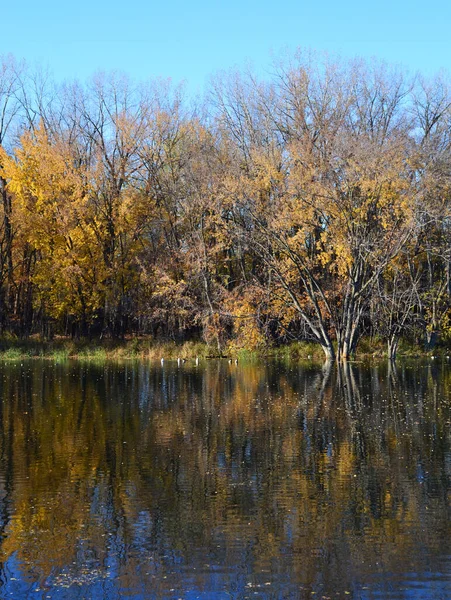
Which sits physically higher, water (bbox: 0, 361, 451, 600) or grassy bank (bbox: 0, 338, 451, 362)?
grassy bank (bbox: 0, 338, 451, 362)

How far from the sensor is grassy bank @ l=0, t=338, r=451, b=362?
1598 inches

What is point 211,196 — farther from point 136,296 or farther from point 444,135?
point 444,135

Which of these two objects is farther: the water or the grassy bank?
the grassy bank

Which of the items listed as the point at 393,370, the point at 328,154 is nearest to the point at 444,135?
the point at 328,154

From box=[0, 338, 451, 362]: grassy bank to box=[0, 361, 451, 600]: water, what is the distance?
678 inches

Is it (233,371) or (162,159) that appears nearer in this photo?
(233,371)

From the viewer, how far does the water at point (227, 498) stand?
27.5ft

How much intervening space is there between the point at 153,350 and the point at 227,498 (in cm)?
3215

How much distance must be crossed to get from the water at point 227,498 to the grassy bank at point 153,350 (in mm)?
17231

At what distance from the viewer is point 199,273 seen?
1706 inches

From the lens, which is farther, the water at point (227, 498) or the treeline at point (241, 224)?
the treeline at point (241, 224)

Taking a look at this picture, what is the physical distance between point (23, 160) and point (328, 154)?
16948mm

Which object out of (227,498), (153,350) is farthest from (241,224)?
(227,498)

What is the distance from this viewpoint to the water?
8375mm
